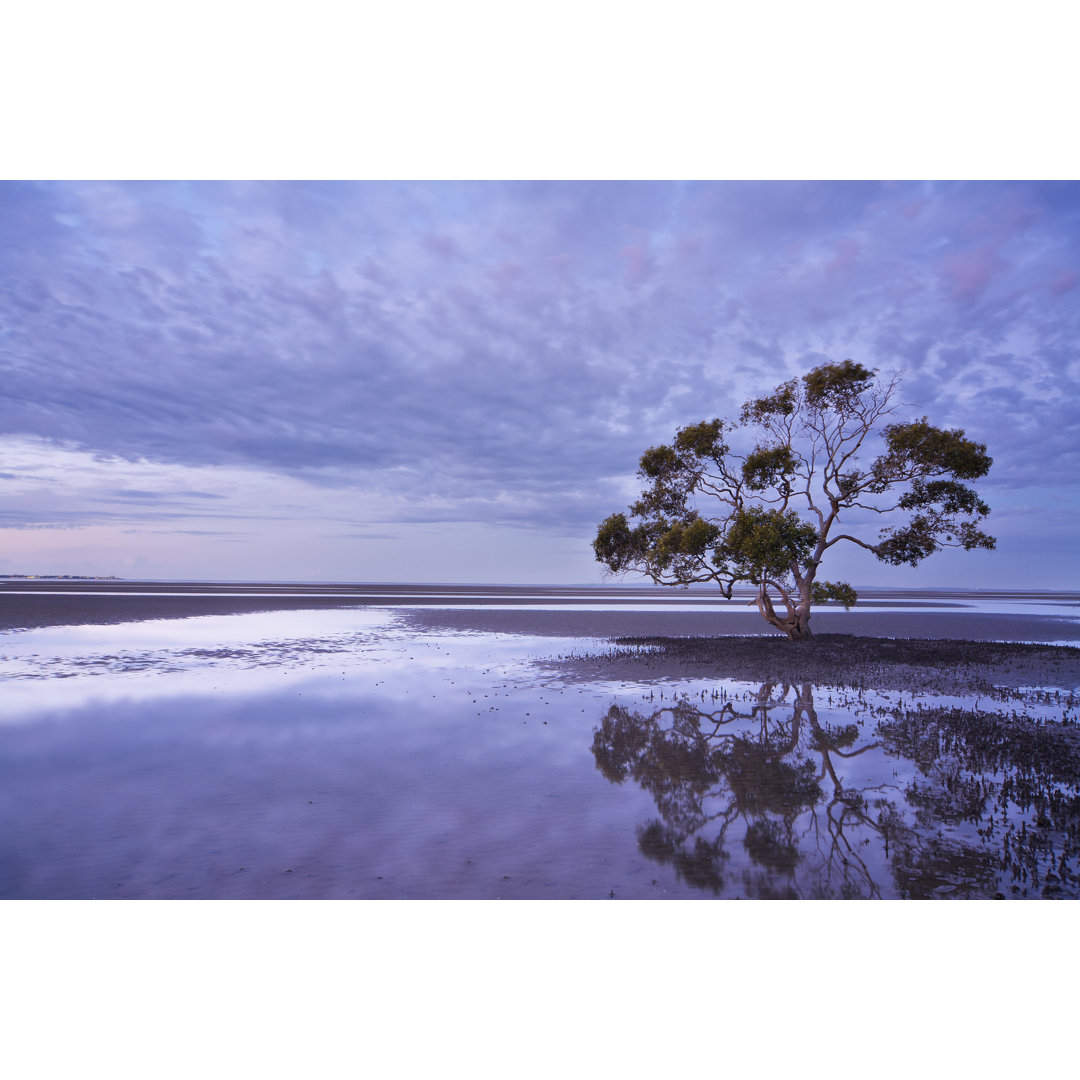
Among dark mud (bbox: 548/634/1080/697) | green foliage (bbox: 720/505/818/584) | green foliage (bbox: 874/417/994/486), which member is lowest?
dark mud (bbox: 548/634/1080/697)

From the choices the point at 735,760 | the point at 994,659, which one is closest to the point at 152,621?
the point at 735,760

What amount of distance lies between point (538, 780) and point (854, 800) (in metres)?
4.95

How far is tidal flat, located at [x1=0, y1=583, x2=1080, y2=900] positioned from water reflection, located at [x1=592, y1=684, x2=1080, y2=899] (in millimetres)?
47

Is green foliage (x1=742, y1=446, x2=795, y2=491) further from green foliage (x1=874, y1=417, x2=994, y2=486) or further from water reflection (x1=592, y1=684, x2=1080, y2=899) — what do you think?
water reflection (x1=592, y1=684, x2=1080, y2=899)

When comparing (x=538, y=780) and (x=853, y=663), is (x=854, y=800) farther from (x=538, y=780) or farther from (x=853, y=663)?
(x=853, y=663)

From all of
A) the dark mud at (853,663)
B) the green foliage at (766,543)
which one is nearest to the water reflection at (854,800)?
the dark mud at (853,663)

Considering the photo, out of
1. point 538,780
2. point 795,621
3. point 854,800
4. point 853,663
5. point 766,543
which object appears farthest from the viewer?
point 795,621

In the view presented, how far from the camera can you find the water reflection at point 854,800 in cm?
673

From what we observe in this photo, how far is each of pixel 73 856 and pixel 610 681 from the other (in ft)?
47.1

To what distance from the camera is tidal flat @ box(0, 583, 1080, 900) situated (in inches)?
268

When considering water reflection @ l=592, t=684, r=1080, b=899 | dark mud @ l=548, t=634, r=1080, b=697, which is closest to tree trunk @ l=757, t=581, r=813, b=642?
dark mud @ l=548, t=634, r=1080, b=697

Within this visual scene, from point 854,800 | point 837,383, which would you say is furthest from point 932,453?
point 854,800

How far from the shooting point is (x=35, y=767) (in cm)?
1077

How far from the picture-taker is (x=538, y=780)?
32.7ft
